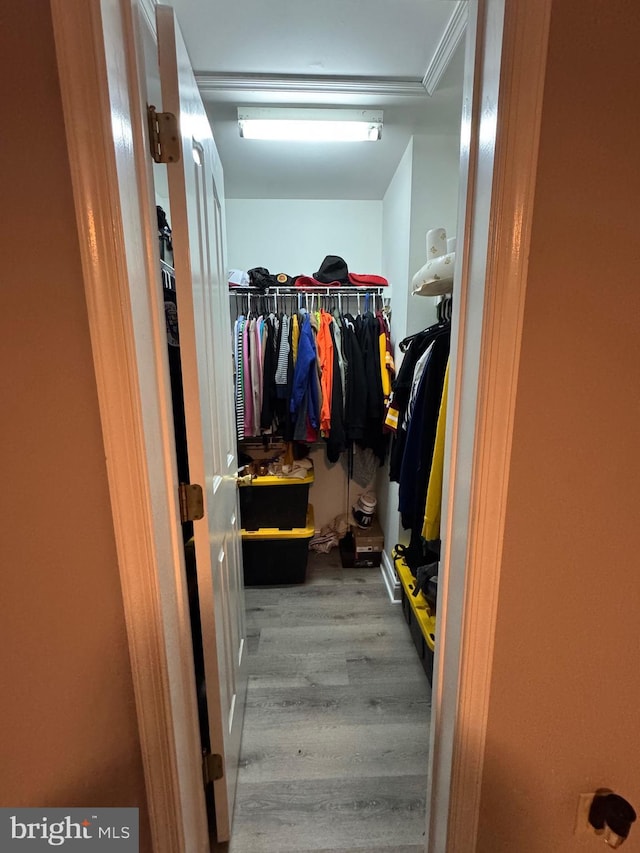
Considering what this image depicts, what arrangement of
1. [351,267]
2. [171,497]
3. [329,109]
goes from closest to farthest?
1. [171,497]
2. [329,109]
3. [351,267]

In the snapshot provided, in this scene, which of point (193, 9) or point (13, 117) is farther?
point (193, 9)

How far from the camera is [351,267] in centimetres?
267

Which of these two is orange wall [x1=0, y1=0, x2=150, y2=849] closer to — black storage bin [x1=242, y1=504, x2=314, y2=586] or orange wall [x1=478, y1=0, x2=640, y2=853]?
orange wall [x1=478, y1=0, x2=640, y2=853]

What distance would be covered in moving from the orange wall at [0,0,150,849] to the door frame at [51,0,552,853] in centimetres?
3

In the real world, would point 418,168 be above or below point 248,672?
above

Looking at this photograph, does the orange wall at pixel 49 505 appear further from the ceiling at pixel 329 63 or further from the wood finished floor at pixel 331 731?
the ceiling at pixel 329 63

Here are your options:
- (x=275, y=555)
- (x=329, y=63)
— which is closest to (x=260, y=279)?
(x=329, y=63)

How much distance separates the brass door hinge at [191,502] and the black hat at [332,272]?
1871 mm

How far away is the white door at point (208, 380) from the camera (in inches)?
31.8

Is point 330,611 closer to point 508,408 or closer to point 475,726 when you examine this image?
point 475,726

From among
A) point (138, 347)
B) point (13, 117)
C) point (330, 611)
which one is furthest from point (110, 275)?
point (330, 611)

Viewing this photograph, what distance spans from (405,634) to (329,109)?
254 cm
